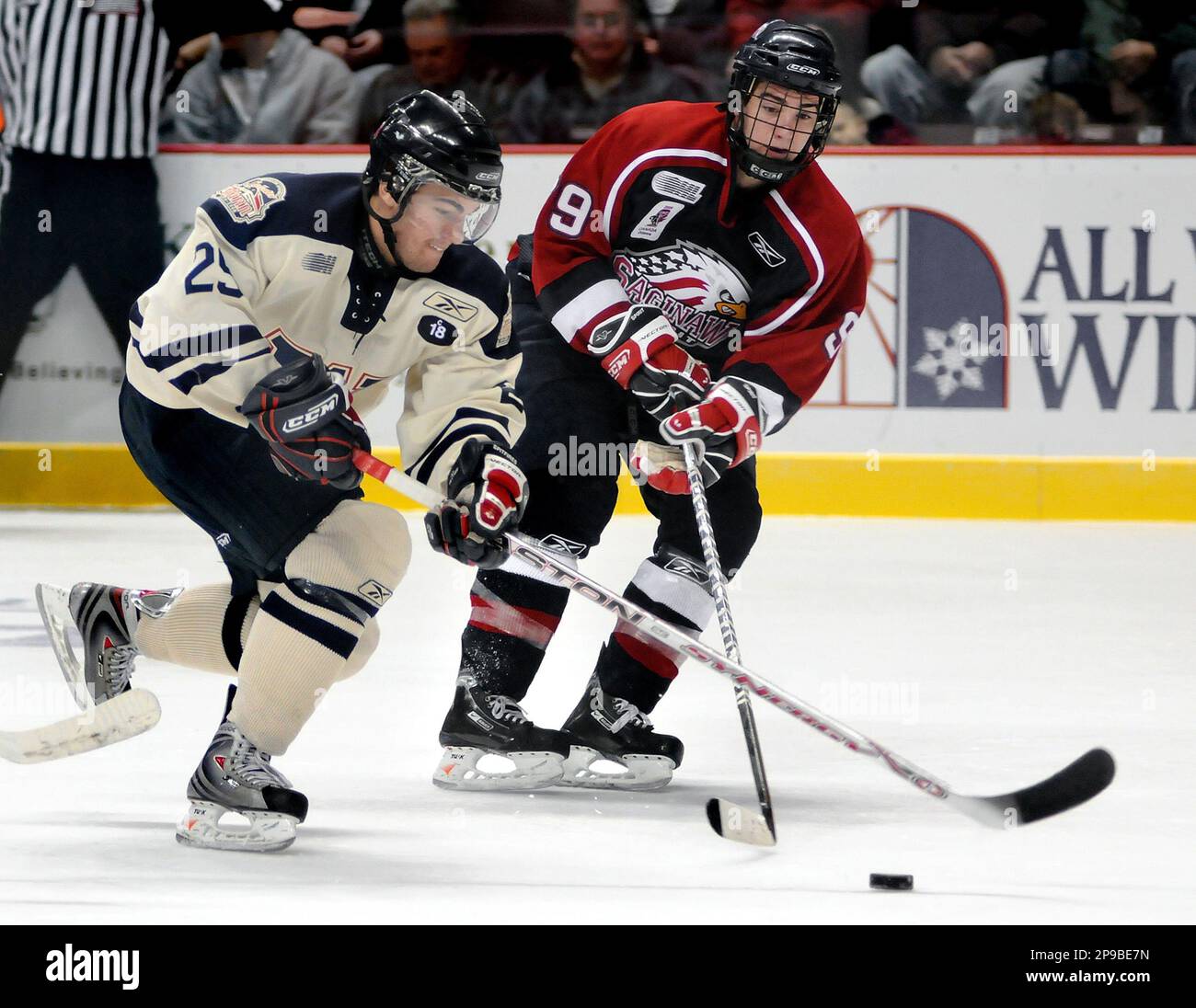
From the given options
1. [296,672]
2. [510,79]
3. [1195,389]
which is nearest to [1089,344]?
[1195,389]

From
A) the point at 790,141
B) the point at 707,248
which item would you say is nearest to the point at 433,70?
the point at 707,248

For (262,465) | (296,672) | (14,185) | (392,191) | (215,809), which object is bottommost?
(14,185)

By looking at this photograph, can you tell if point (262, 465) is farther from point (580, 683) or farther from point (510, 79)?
point (510, 79)

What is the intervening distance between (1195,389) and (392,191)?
366 cm

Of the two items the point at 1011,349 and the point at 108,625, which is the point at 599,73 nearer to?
the point at 1011,349

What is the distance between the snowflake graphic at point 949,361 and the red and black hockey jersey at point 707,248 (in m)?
2.64

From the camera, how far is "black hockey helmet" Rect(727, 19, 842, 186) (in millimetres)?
2836

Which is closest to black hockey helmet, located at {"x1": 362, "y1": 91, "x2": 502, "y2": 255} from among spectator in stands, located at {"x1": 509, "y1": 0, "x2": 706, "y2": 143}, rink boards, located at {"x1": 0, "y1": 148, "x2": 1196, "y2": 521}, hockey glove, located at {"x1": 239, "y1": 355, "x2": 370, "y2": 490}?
hockey glove, located at {"x1": 239, "y1": 355, "x2": 370, "y2": 490}

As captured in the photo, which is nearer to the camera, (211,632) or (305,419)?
(305,419)

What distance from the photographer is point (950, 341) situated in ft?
18.5

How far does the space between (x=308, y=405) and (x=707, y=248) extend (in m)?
0.86

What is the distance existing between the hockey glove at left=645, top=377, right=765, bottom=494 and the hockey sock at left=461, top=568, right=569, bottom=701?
31cm

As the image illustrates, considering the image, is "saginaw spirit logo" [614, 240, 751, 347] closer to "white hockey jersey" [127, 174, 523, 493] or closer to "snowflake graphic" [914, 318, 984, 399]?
"white hockey jersey" [127, 174, 523, 493]

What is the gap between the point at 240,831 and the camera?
2404mm
